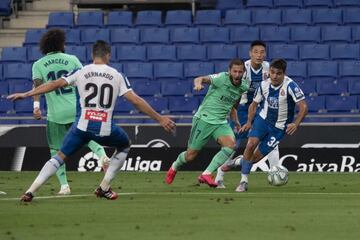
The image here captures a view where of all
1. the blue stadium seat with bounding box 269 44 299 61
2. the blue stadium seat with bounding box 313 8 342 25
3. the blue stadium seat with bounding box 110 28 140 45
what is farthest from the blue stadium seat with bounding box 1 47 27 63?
the blue stadium seat with bounding box 313 8 342 25

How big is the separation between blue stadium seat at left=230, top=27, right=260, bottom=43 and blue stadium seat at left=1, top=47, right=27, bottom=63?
526 centimetres

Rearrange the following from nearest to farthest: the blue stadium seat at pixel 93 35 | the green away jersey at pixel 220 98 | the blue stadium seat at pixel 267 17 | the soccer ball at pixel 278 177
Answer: the soccer ball at pixel 278 177 < the green away jersey at pixel 220 98 < the blue stadium seat at pixel 267 17 < the blue stadium seat at pixel 93 35

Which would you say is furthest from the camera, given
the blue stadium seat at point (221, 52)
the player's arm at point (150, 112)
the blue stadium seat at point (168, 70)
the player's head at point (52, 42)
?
the blue stadium seat at point (221, 52)

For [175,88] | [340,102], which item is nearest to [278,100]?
[340,102]

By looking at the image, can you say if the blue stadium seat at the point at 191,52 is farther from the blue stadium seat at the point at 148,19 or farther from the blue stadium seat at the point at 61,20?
the blue stadium seat at the point at 61,20

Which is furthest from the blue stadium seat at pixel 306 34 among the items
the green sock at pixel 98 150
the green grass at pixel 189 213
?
the green sock at pixel 98 150

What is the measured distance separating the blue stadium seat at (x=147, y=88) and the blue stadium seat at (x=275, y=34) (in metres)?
3.30

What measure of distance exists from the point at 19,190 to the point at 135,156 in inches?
275

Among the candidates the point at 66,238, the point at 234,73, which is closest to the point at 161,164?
the point at 234,73

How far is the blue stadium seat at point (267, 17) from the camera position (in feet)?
97.3

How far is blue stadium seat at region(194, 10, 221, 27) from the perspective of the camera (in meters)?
30.2

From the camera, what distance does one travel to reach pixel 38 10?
33031 mm

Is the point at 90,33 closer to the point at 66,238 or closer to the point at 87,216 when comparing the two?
the point at 87,216

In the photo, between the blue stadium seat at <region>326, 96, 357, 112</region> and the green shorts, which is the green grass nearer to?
the green shorts
